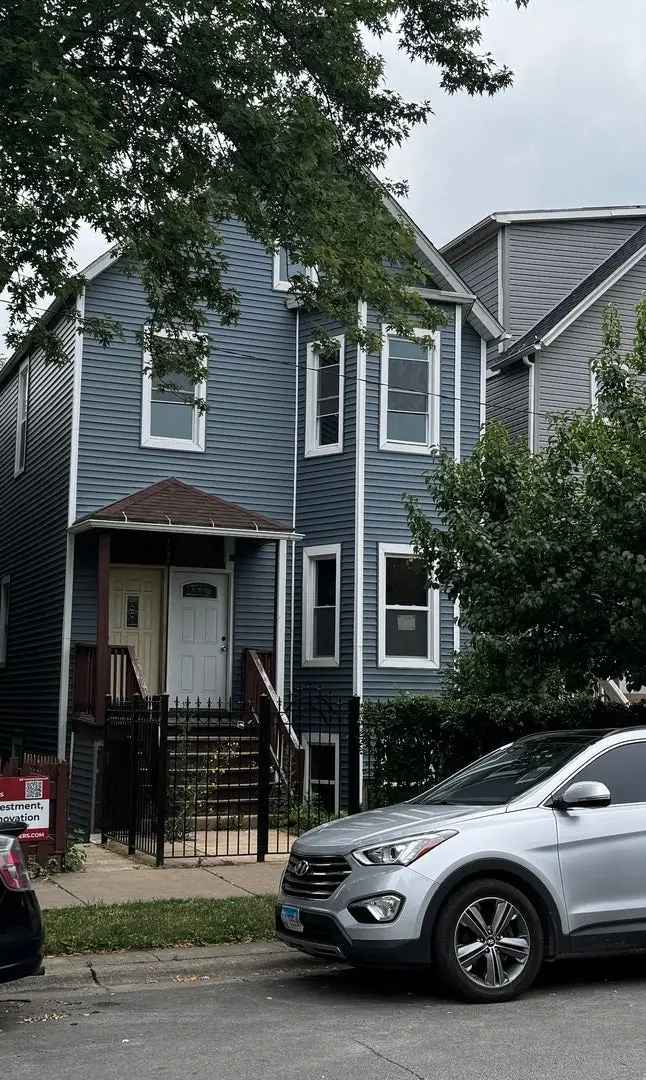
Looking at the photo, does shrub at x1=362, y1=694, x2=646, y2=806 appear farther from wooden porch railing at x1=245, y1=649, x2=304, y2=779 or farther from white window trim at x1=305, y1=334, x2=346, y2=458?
white window trim at x1=305, y1=334, x2=346, y2=458

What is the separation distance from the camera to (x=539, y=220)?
25.5 meters

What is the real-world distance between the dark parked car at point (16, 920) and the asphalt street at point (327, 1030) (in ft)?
1.40

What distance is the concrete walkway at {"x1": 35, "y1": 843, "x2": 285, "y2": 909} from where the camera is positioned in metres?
11.1

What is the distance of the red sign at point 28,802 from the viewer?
38.7ft

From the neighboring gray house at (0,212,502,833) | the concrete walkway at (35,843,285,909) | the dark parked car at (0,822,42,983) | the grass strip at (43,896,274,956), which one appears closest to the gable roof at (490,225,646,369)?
the neighboring gray house at (0,212,502,833)

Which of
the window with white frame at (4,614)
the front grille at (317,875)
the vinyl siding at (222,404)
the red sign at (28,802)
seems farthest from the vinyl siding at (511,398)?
the front grille at (317,875)

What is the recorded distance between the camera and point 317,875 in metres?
8.16

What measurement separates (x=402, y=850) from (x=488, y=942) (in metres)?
0.75

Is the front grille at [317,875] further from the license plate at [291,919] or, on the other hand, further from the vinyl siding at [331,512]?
the vinyl siding at [331,512]

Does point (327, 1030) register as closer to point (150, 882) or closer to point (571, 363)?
point (150, 882)

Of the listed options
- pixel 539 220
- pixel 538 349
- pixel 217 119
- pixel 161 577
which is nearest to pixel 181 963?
pixel 217 119

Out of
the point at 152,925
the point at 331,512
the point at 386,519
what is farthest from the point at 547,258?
the point at 152,925

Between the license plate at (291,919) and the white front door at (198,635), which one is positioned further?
the white front door at (198,635)

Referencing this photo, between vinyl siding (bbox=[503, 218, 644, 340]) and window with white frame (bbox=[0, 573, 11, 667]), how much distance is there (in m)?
10.8
